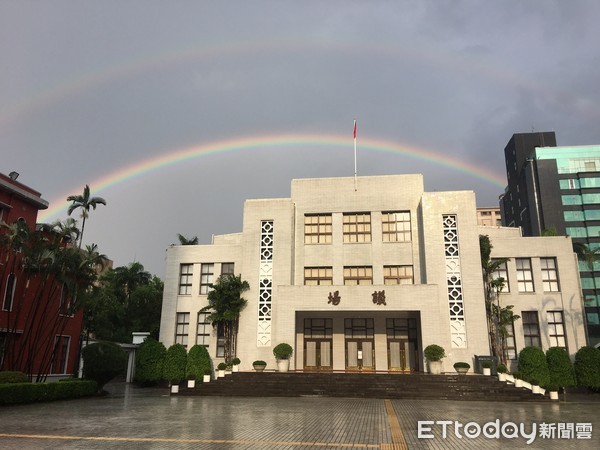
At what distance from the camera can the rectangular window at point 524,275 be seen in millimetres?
31109

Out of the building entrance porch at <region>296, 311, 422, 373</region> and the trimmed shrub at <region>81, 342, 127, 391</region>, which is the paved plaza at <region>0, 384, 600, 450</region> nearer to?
the trimmed shrub at <region>81, 342, 127, 391</region>

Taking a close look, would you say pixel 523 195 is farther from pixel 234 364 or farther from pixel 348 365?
pixel 234 364

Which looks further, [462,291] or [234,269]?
[234,269]

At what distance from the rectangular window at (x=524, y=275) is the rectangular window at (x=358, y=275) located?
978cm

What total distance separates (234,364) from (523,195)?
217 feet

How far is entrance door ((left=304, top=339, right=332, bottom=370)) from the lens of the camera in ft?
99.6

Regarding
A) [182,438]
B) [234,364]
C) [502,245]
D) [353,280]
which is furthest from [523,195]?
[182,438]

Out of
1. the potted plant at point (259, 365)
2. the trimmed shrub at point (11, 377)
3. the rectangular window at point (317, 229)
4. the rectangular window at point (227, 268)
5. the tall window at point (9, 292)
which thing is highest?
the rectangular window at point (317, 229)

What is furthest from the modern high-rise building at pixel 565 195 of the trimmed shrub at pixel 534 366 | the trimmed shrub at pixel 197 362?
the trimmed shrub at pixel 197 362

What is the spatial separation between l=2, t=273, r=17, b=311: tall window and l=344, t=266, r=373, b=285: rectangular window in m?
19.2

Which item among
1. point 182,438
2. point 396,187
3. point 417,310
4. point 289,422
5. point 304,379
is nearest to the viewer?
point 182,438

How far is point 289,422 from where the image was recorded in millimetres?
14320

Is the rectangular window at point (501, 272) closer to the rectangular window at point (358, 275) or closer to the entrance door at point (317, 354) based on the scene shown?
the rectangular window at point (358, 275)

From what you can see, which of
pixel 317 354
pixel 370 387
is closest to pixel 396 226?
pixel 317 354
